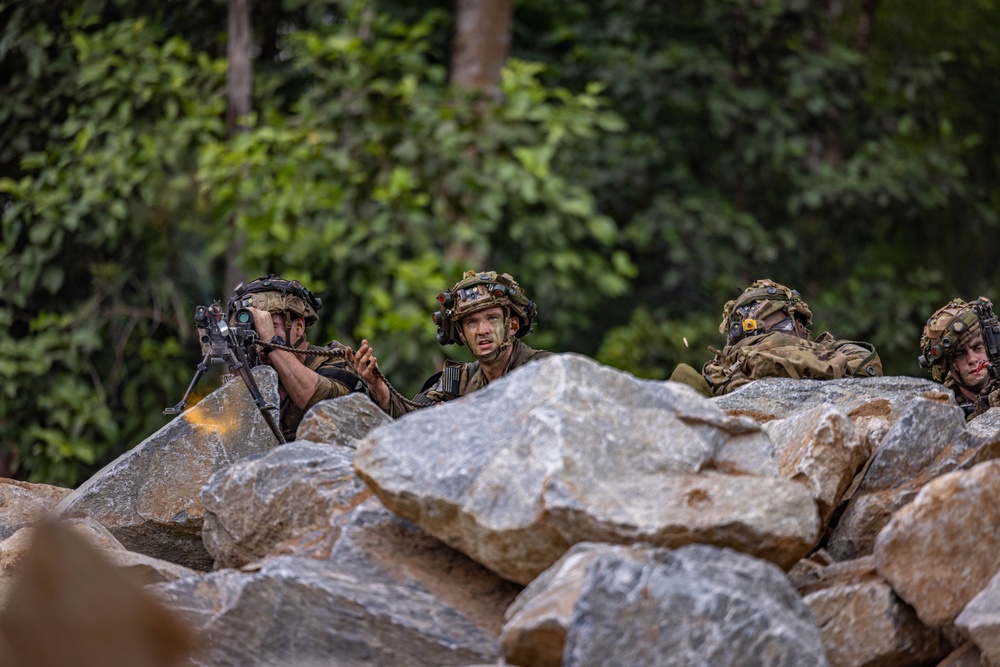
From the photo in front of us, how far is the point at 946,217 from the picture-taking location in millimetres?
17000

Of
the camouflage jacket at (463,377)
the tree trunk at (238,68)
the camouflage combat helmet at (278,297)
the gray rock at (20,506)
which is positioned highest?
the tree trunk at (238,68)

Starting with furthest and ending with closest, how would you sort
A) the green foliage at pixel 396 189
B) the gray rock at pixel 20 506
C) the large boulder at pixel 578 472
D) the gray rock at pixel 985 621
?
the green foliage at pixel 396 189 < the gray rock at pixel 20 506 < the large boulder at pixel 578 472 < the gray rock at pixel 985 621

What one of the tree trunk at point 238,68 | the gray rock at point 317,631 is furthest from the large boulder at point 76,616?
the tree trunk at point 238,68

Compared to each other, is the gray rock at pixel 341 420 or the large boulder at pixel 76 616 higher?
the large boulder at pixel 76 616

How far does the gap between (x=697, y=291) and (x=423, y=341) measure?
4.32 m

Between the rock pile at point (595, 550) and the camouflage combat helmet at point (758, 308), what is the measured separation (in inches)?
91.1

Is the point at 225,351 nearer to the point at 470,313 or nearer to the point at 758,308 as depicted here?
the point at 470,313

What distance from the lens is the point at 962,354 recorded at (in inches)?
307

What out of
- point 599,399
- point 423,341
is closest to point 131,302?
point 423,341

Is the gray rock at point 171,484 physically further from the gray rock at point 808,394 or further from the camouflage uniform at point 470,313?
the gray rock at point 808,394

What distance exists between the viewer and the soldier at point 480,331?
25.1ft

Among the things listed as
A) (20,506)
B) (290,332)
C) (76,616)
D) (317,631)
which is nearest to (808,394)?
(290,332)

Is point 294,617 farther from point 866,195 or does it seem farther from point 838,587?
point 866,195

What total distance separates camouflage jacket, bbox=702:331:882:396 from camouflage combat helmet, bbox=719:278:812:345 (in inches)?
3.7
